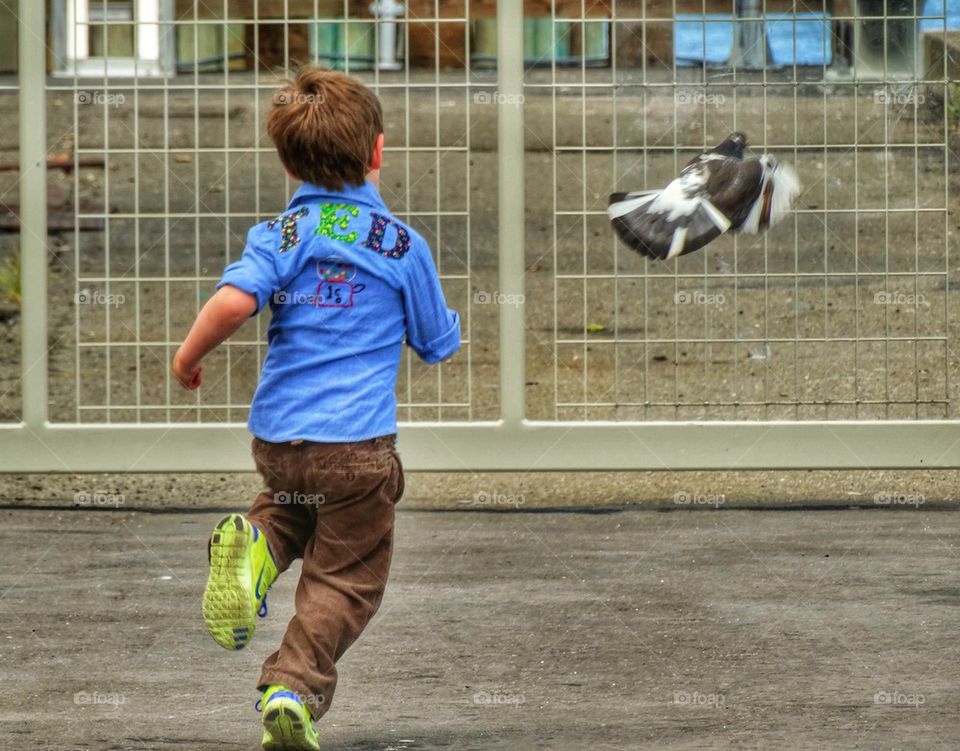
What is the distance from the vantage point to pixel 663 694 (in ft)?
14.4

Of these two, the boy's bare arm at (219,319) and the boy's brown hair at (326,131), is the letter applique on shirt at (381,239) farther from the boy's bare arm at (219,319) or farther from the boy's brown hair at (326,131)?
the boy's bare arm at (219,319)

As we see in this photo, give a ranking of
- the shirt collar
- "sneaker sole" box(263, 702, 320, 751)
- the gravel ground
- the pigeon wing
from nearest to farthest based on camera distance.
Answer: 1. "sneaker sole" box(263, 702, 320, 751)
2. the shirt collar
3. the gravel ground
4. the pigeon wing

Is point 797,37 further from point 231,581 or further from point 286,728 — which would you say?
point 286,728

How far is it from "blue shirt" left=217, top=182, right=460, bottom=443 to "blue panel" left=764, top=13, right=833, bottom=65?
3.04m

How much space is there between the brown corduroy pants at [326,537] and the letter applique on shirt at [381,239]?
381mm

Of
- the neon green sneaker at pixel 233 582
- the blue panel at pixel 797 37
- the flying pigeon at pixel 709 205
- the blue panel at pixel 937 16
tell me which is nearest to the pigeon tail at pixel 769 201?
the flying pigeon at pixel 709 205

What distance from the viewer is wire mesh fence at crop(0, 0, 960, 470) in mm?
6621

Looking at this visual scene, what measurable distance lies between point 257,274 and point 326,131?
1.08 feet

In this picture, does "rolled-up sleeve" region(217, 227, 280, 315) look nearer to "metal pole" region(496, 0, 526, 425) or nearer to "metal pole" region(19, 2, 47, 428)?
"metal pole" region(496, 0, 526, 425)

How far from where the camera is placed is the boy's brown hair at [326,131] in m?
3.87

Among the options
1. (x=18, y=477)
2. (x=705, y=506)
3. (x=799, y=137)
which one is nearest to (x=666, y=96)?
(x=799, y=137)

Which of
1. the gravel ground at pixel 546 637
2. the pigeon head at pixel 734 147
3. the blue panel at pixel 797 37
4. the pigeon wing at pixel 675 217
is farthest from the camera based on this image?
the blue panel at pixel 797 37

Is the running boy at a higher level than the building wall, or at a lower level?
lower

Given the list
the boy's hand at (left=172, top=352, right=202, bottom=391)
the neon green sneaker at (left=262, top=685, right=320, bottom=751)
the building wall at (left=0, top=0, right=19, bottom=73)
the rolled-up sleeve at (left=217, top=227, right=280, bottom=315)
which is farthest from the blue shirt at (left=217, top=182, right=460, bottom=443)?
the building wall at (left=0, top=0, right=19, bottom=73)
